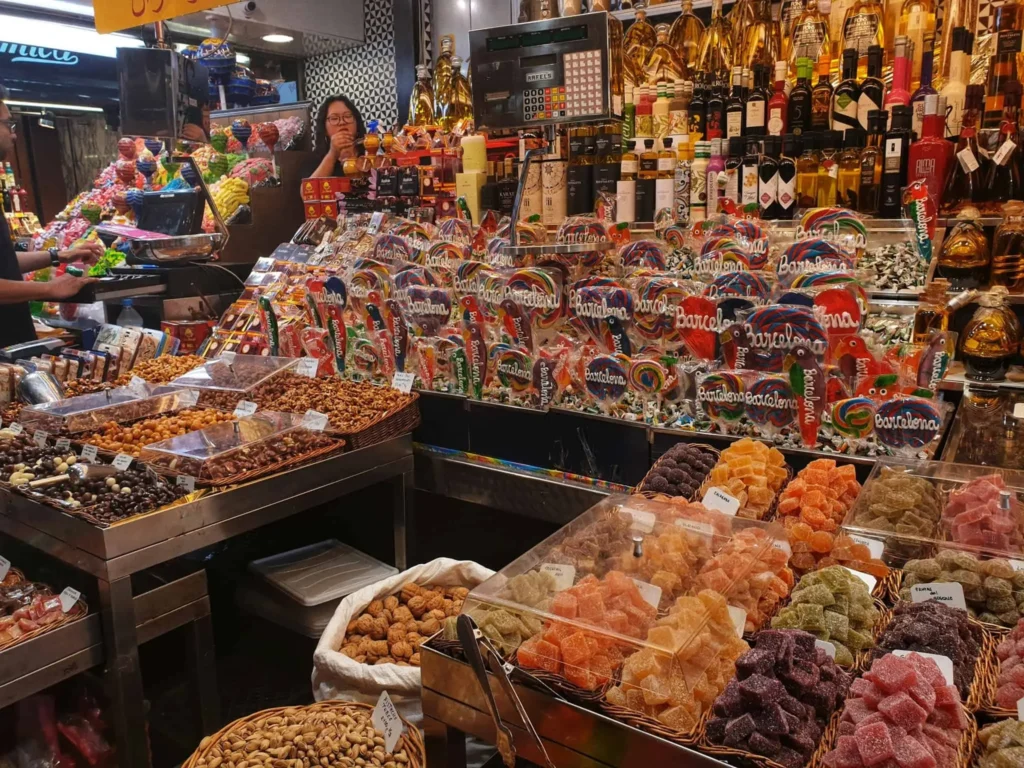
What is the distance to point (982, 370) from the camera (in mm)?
2904

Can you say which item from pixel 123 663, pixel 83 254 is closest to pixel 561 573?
pixel 123 663

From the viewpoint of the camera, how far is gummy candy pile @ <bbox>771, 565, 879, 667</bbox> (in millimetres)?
1367

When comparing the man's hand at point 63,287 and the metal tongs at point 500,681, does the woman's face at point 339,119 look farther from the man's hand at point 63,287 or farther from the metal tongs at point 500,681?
the metal tongs at point 500,681

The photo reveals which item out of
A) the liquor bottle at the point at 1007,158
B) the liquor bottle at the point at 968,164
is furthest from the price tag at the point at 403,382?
the liquor bottle at the point at 1007,158

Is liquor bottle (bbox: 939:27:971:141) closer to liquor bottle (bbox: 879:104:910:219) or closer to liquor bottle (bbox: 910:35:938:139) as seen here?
liquor bottle (bbox: 910:35:938:139)

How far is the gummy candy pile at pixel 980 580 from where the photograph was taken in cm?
144

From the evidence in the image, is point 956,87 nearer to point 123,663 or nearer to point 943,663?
point 943,663

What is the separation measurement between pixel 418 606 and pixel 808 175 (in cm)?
207

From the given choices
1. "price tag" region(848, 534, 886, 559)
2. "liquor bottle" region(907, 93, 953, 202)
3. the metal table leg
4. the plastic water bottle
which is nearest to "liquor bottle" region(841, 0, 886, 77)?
"liquor bottle" region(907, 93, 953, 202)

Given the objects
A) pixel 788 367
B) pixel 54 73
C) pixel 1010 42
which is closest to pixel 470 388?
pixel 788 367

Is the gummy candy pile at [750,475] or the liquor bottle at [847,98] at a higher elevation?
the liquor bottle at [847,98]

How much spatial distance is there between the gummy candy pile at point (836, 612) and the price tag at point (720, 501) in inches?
12.8

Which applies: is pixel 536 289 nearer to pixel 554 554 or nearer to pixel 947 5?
pixel 554 554

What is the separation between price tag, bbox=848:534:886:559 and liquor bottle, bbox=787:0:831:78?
7.72ft
